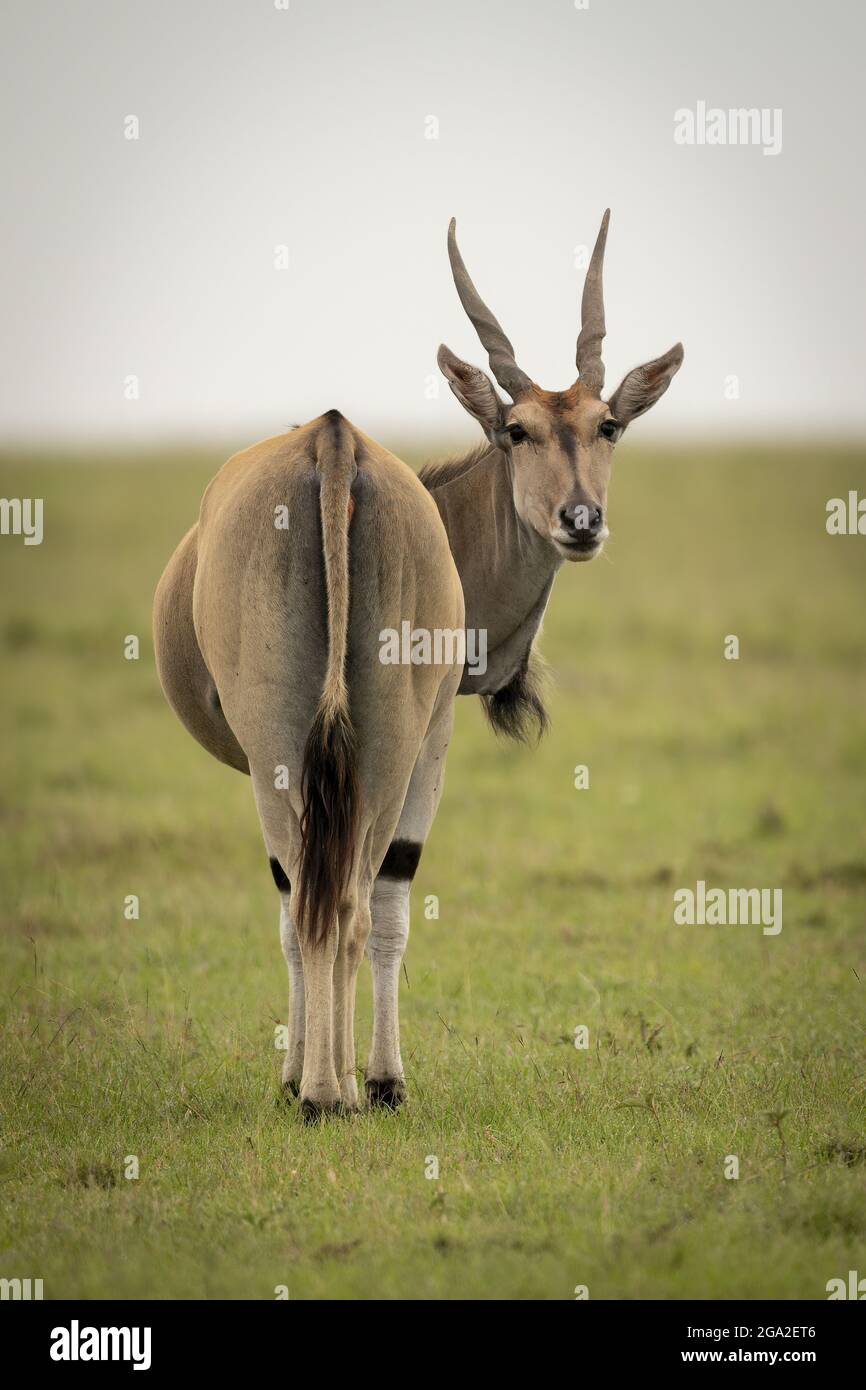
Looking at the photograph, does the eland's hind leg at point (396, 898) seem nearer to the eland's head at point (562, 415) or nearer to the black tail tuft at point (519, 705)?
the eland's head at point (562, 415)

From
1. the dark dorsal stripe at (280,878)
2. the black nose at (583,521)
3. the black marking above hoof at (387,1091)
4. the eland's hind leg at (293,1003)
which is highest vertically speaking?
the black nose at (583,521)

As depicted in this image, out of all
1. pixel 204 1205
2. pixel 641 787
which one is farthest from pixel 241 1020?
pixel 641 787

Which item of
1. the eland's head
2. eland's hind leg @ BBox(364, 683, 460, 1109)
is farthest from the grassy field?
the eland's head

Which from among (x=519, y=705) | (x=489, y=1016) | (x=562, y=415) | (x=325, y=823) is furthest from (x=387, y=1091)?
(x=562, y=415)

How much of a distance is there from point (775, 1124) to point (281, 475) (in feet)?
10.6

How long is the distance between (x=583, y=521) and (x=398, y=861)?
173 cm

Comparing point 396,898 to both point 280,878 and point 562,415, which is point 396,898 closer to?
point 280,878

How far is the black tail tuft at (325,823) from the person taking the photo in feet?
21.4

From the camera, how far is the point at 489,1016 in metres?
8.94

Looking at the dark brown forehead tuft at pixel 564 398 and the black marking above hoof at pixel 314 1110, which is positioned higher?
the dark brown forehead tuft at pixel 564 398

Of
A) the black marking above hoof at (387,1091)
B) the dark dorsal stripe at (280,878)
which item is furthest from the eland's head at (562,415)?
the black marking above hoof at (387,1091)

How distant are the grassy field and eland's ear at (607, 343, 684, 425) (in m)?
3.01

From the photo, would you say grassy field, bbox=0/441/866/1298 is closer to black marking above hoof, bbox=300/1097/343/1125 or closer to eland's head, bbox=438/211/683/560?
black marking above hoof, bbox=300/1097/343/1125
